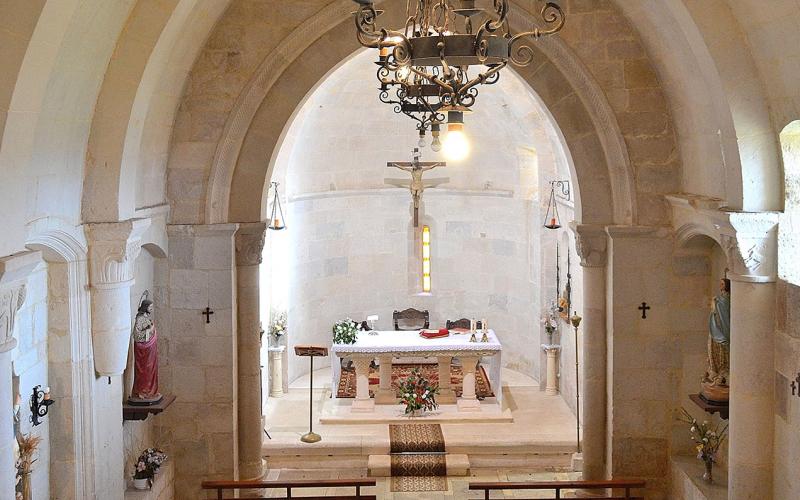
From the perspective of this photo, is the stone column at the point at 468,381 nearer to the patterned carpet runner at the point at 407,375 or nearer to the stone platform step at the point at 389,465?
the patterned carpet runner at the point at 407,375

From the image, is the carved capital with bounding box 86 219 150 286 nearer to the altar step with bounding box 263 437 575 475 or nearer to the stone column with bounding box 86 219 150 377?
the stone column with bounding box 86 219 150 377

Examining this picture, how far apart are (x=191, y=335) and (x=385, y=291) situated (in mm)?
8797

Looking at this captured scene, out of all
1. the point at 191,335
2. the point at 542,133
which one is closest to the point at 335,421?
the point at 191,335

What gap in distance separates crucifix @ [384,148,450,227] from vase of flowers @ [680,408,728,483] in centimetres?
814

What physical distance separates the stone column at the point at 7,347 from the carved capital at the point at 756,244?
18.6 ft

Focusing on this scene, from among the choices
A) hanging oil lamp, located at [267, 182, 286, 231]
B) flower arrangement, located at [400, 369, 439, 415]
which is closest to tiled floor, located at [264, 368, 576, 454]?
flower arrangement, located at [400, 369, 439, 415]

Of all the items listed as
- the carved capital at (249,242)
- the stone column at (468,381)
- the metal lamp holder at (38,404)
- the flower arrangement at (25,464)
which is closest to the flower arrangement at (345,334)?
the stone column at (468,381)

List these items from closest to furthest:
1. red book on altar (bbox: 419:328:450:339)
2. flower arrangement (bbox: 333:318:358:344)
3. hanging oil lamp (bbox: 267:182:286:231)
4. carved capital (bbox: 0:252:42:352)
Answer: carved capital (bbox: 0:252:42:352)
flower arrangement (bbox: 333:318:358:344)
red book on altar (bbox: 419:328:450:339)
hanging oil lamp (bbox: 267:182:286:231)

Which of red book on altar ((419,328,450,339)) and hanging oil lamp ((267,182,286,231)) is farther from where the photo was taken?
hanging oil lamp ((267,182,286,231))

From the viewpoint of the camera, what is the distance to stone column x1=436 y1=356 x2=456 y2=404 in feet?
54.0

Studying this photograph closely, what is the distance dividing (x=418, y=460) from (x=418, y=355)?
2.44m

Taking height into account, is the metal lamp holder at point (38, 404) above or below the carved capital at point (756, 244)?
below

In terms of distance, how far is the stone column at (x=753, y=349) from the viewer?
910 cm

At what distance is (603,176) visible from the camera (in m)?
11.8
